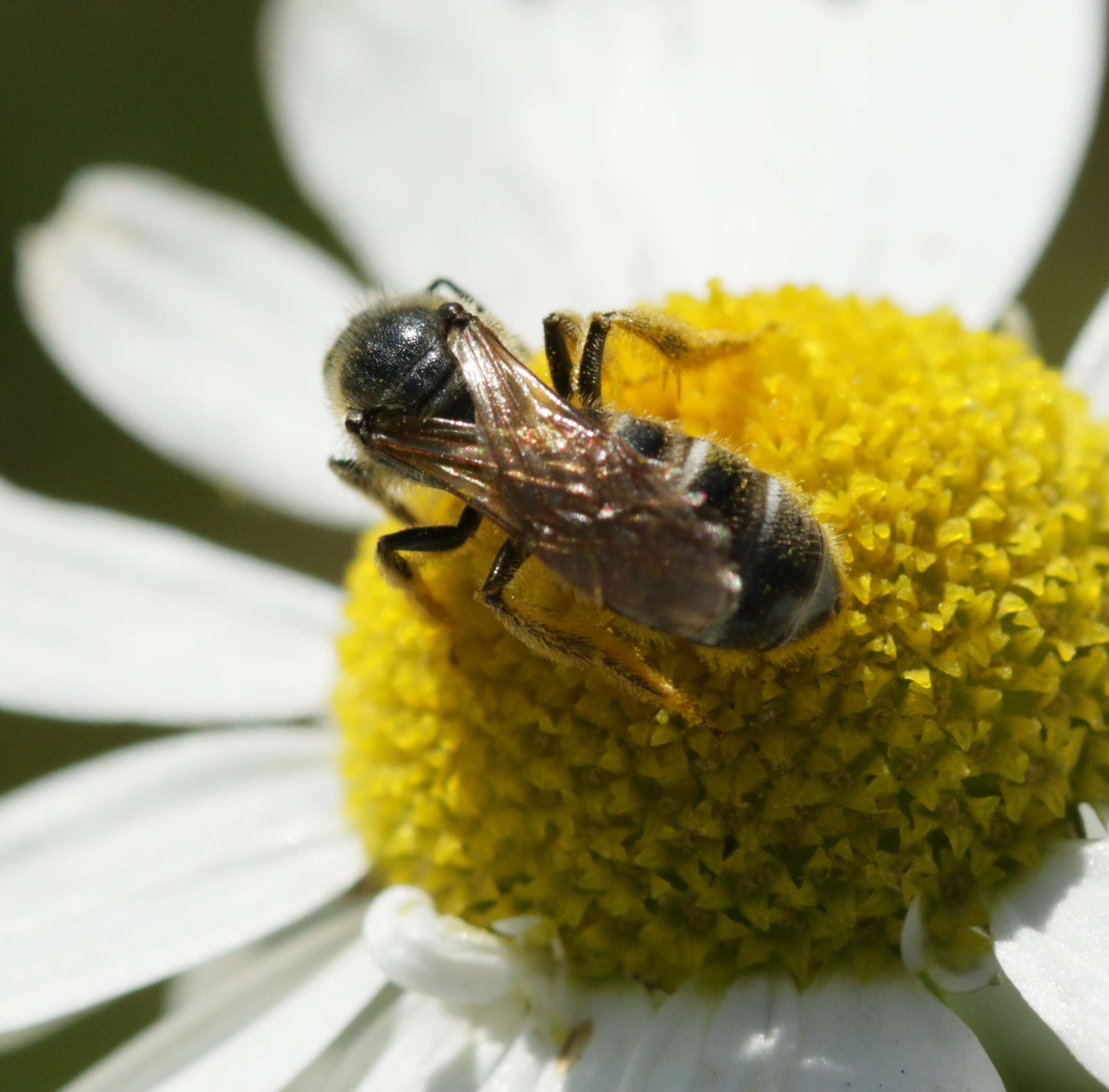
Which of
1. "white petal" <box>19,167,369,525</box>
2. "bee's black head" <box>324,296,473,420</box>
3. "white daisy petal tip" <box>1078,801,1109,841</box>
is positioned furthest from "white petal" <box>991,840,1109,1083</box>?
"white petal" <box>19,167,369,525</box>

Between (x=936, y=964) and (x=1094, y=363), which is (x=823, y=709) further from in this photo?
(x=1094, y=363)

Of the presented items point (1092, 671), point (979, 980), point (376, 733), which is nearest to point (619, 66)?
point (376, 733)

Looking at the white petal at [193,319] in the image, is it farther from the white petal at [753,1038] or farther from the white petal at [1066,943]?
the white petal at [1066,943]

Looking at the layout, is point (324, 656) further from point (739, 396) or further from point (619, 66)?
point (619, 66)

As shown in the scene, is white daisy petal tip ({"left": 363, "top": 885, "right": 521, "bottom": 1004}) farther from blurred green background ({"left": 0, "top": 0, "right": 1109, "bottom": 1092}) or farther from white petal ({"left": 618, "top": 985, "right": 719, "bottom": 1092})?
blurred green background ({"left": 0, "top": 0, "right": 1109, "bottom": 1092})

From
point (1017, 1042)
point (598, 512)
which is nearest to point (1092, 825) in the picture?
point (1017, 1042)

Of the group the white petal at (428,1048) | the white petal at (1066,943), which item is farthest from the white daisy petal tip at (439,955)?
the white petal at (1066,943)
